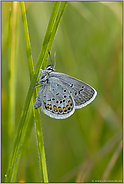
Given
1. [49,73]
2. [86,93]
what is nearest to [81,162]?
[86,93]

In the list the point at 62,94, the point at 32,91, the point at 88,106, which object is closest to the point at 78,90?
the point at 62,94

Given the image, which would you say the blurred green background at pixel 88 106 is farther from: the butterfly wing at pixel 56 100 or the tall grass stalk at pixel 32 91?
the tall grass stalk at pixel 32 91

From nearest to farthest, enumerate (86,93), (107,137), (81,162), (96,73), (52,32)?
(52,32) < (86,93) < (81,162) < (107,137) < (96,73)

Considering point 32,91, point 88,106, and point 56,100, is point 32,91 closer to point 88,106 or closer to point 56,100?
point 56,100

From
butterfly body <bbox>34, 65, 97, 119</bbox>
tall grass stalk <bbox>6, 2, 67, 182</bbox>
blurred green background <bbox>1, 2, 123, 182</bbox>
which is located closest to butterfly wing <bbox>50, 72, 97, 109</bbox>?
butterfly body <bbox>34, 65, 97, 119</bbox>

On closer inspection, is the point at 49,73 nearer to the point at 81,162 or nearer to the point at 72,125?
the point at 72,125

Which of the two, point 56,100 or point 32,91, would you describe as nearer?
point 32,91

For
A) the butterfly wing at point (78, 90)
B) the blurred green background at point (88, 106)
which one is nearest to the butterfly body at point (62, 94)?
the butterfly wing at point (78, 90)
